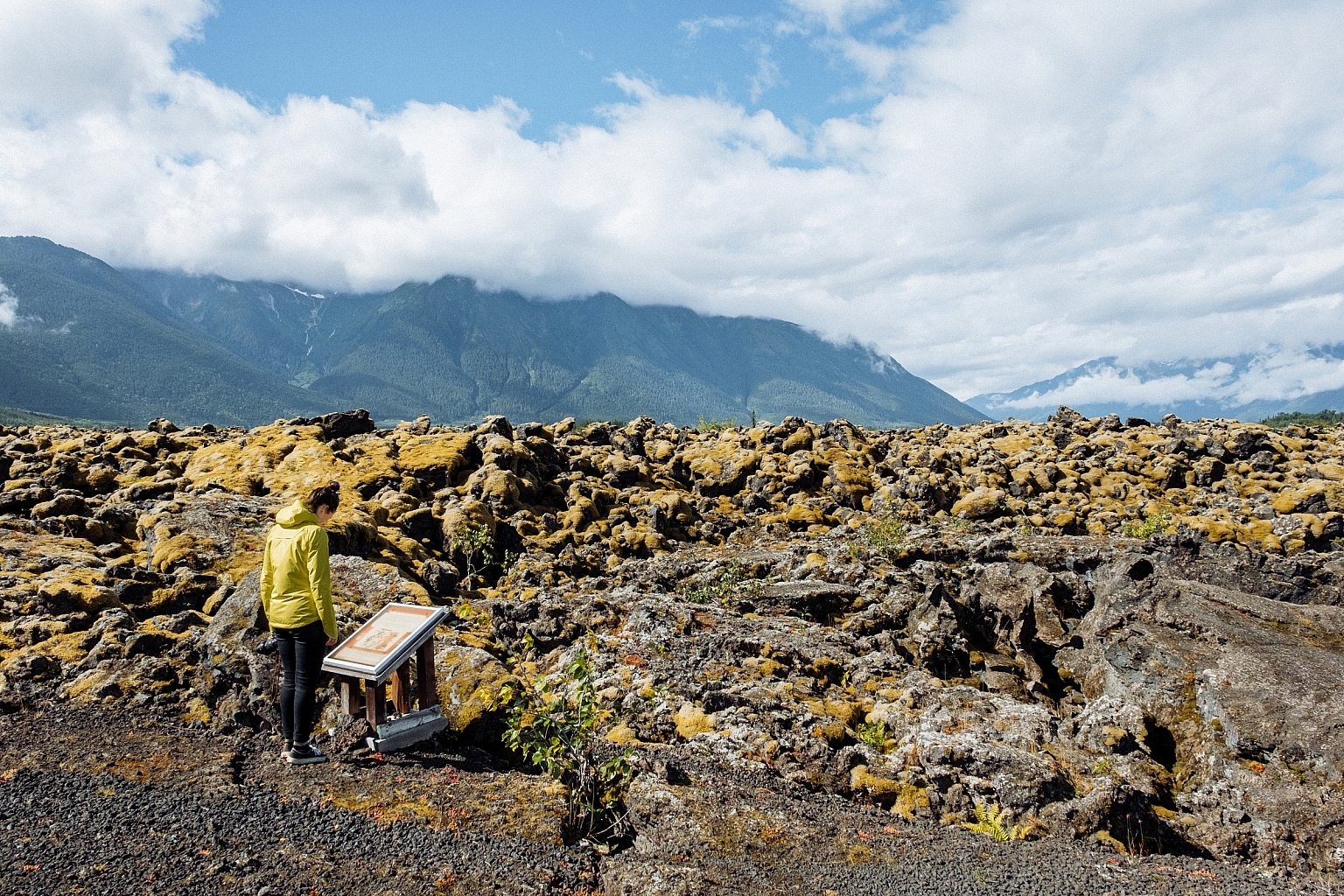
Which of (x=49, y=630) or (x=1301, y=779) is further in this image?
(x=49, y=630)

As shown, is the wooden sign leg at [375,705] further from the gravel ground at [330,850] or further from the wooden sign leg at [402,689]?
the gravel ground at [330,850]

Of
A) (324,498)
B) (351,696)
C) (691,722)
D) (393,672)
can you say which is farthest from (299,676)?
(691,722)

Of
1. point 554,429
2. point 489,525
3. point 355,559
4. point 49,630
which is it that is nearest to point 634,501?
point 489,525

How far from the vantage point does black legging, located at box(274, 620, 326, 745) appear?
1002 cm

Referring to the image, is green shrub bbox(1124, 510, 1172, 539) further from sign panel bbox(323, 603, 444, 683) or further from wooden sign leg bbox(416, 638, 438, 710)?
sign panel bbox(323, 603, 444, 683)

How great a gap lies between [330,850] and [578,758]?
326cm

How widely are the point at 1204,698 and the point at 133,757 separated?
17038 millimetres

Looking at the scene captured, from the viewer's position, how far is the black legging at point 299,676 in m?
10.0

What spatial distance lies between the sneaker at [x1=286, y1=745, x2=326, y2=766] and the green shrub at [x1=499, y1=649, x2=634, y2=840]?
245cm

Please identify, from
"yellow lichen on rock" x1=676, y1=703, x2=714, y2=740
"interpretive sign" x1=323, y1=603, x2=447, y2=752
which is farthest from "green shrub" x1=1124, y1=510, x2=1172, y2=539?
"interpretive sign" x1=323, y1=603, x2=447, y2=752

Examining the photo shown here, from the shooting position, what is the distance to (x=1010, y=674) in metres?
17.0

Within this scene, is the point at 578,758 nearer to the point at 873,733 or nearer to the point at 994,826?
the point at 873,733

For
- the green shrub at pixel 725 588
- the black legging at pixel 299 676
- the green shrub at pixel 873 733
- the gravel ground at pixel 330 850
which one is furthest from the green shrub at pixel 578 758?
the green shrub at pixel 725 588

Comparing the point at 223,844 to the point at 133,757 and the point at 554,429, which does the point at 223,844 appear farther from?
the point at 554,429
